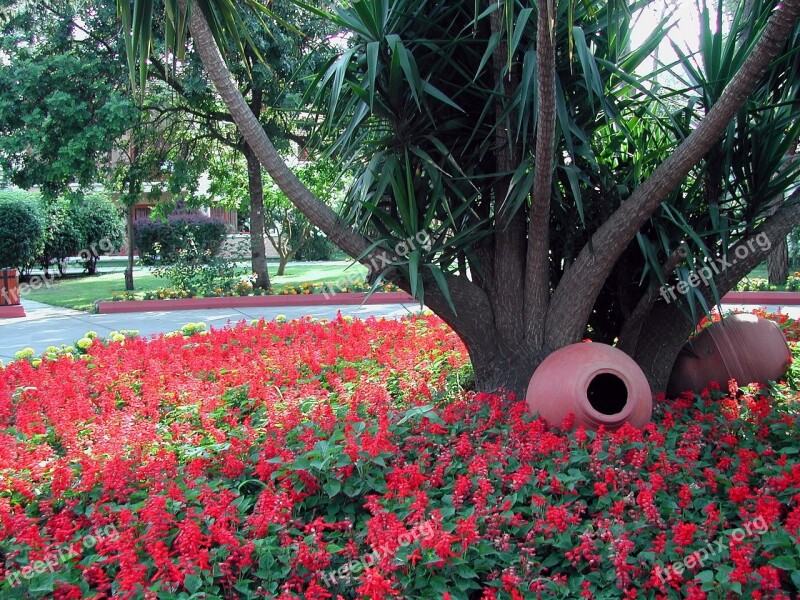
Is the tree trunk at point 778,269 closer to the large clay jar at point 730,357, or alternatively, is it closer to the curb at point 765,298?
the curb at point 765,298

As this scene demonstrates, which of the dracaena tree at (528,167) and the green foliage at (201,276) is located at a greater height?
the dracaena tree at (528,167)

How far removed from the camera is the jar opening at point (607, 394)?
444cm

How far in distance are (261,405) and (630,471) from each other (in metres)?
2.28

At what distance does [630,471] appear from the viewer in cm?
335

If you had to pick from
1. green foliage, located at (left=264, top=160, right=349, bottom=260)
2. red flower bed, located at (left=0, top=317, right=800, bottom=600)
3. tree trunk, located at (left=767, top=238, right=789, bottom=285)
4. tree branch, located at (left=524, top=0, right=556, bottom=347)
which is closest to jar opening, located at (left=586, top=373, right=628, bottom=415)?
red flower bed, located at (left=0, top=317, right=800, bottom=600)

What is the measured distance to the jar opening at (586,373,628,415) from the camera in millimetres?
4441

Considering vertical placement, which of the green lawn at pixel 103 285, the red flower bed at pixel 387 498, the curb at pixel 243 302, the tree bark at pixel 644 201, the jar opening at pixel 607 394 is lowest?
the red flower bed at pixel 387 498

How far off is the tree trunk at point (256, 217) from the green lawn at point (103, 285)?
1.16 m

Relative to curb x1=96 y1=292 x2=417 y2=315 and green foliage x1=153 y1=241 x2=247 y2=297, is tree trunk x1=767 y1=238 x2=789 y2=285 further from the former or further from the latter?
green foliage x1=153 y1=241 x2=247 y2=297

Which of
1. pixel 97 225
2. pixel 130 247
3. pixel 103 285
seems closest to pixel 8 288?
pixel 130 247

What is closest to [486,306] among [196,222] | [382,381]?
[382,381]

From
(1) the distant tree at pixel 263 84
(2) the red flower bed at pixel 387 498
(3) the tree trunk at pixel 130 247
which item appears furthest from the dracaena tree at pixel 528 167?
(3) the tree trunk at pixel 130 247

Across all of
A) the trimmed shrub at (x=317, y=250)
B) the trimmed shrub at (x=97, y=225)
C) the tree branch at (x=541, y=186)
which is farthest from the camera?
the trimmed shrub at (x=317, y=250)

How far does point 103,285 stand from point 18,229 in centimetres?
212
